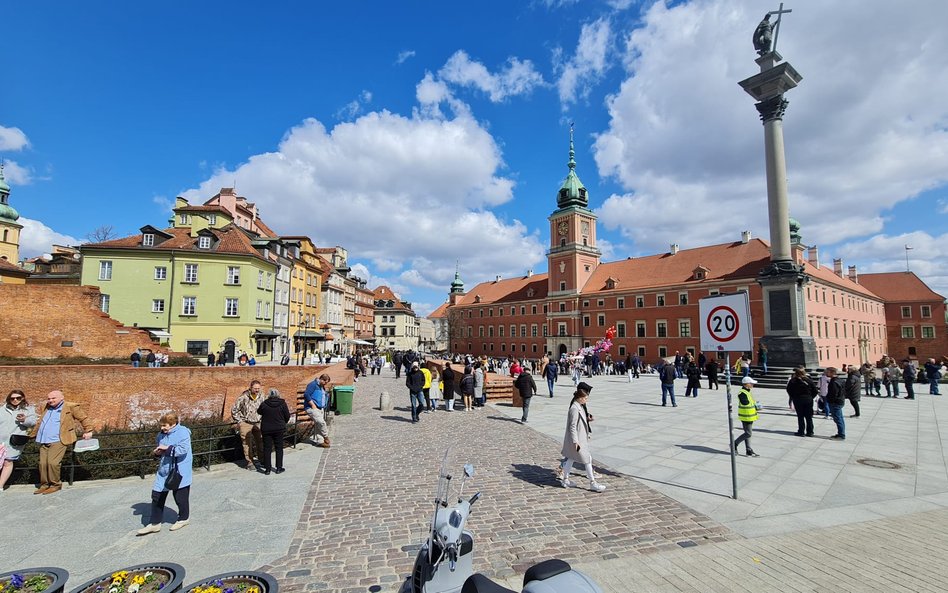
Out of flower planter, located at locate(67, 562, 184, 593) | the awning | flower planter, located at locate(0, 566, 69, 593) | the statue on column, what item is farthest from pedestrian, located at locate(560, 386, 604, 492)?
the awning

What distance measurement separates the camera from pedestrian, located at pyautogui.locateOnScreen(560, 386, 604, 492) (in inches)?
286

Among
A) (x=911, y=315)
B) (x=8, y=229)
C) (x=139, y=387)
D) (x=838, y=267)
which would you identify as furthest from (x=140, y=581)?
(x=911, y=315)

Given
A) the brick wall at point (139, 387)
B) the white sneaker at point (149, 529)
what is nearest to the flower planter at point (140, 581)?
the white sneaker at point (149, 529)

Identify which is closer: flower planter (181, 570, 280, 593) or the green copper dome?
flower planter (181, 570, 280, 593)

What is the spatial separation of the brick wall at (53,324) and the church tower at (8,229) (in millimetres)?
65559

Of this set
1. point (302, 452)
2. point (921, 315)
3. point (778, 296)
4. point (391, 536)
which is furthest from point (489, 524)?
point (921, 315)

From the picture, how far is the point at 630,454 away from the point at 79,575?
9250mm

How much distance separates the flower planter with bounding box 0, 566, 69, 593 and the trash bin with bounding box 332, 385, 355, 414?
39.4 feet

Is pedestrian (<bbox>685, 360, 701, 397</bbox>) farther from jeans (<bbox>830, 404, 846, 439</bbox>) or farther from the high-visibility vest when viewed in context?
the high-visibility vest

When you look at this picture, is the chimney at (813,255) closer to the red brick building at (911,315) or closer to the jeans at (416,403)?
the red brick building at (911,315)

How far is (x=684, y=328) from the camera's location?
2055 inches

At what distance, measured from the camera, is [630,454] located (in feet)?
31.7

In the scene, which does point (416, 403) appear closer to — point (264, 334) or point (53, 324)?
point (53, 324)

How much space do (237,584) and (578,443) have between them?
5335 mm
